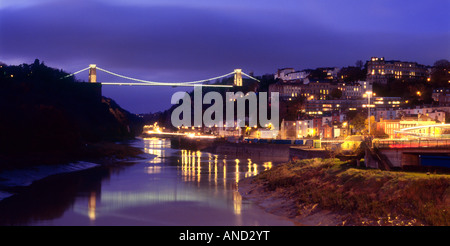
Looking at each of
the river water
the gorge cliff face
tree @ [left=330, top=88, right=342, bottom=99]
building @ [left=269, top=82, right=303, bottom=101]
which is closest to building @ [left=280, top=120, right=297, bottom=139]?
the gorge cliff face

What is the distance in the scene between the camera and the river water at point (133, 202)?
54.0 feet

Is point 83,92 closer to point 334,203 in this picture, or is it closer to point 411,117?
point 411,117

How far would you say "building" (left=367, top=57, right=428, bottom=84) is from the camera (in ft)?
378

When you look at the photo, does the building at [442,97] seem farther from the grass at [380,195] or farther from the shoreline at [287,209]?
the grass at [380,195]

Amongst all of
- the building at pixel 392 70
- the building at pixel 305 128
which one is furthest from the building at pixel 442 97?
the building at pixel 392 70

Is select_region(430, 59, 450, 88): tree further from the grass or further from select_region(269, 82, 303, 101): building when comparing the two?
the grass

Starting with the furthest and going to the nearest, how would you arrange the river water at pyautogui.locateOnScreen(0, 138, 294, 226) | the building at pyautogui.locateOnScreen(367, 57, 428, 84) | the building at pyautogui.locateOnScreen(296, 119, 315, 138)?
the building at pyautogui.locateOnScreen(367, 57, 428, 84), the building at pyautogui.locateOnScreen(296, 119, 315, 138), the river water at pyautogui.locateOnScreen(0, 138, 294, 226)

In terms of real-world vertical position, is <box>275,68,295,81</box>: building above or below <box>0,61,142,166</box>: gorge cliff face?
above

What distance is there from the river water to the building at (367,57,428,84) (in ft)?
308

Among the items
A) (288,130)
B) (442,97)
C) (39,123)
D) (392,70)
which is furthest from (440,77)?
(39,123)

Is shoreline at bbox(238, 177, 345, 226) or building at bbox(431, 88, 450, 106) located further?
building at bbox(431, 88, 450, 106)

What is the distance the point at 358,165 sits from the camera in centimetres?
1903
